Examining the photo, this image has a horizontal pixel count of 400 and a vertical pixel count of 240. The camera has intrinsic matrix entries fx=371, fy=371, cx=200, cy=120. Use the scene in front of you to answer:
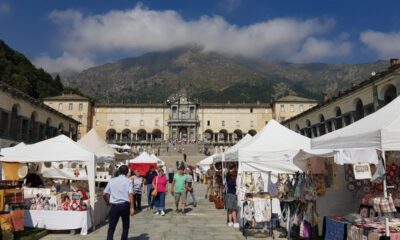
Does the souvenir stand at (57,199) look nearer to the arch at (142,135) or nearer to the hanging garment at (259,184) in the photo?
the hanging garment at (259,184)

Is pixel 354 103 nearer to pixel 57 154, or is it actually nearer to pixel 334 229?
pixel 334 229

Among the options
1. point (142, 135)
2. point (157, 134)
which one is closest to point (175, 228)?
point (157, 134)

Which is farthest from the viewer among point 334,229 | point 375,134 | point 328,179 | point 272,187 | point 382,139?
point 272,187

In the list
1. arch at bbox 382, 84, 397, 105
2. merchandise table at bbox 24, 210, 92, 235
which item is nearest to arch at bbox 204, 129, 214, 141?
arch at bbox 382, 84, 397, 105

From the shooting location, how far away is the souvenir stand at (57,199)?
993cm

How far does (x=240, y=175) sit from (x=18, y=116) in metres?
33.7

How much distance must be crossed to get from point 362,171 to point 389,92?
25.2 metres

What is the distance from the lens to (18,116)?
125 ft

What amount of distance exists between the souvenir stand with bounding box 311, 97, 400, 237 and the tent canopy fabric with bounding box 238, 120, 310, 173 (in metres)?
3.23

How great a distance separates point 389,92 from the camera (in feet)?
95.5

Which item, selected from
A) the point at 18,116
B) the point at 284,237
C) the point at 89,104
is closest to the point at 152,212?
the point at 284,237

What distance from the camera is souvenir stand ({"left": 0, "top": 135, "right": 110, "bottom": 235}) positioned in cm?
993

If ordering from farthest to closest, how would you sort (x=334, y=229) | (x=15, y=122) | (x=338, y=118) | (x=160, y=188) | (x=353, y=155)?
(x=338, y=118) < (x=15, y=122) < (x=160, y=188) < (x=334, y=229) < (x=353, y=155)

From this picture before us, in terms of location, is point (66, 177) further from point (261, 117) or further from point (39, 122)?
point (261, 117)
